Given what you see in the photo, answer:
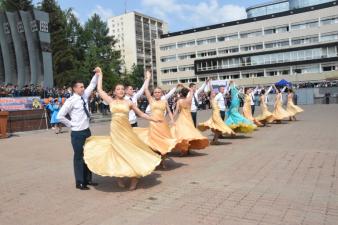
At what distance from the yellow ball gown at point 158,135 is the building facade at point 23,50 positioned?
25784 mm

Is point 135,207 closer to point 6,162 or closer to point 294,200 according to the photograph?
point 294,200

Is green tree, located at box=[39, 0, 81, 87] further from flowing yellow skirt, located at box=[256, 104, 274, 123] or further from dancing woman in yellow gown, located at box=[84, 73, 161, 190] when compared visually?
dancing woman in yellow gown, located at box=[84, 73, 161, 190]

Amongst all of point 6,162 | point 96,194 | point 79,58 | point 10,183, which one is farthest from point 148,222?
point 79,58

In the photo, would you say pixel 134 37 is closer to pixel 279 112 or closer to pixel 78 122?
pixel 279 112

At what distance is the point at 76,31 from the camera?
239 feet

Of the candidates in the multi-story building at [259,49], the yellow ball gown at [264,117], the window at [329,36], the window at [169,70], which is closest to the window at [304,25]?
the multi-story building at [259,49]

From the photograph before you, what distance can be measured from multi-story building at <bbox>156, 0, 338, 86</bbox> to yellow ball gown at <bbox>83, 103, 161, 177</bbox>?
6501 cm

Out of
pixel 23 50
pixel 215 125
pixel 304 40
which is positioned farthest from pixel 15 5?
pixel 304 40

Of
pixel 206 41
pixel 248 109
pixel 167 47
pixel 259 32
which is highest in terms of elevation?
pixel 259 32

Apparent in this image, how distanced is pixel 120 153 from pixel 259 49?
75.0 m

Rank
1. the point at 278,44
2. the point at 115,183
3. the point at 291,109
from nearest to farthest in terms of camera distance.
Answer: the point at 115,183, the point at 291,109, the point at 278,44

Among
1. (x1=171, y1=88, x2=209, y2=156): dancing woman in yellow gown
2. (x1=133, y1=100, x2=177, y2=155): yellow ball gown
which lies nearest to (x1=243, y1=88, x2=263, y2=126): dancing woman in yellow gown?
(x1=171, y1=88, x2=209, y2=156): dancing woman in yellow gown

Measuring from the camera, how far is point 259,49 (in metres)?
78.4

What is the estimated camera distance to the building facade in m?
32.9
